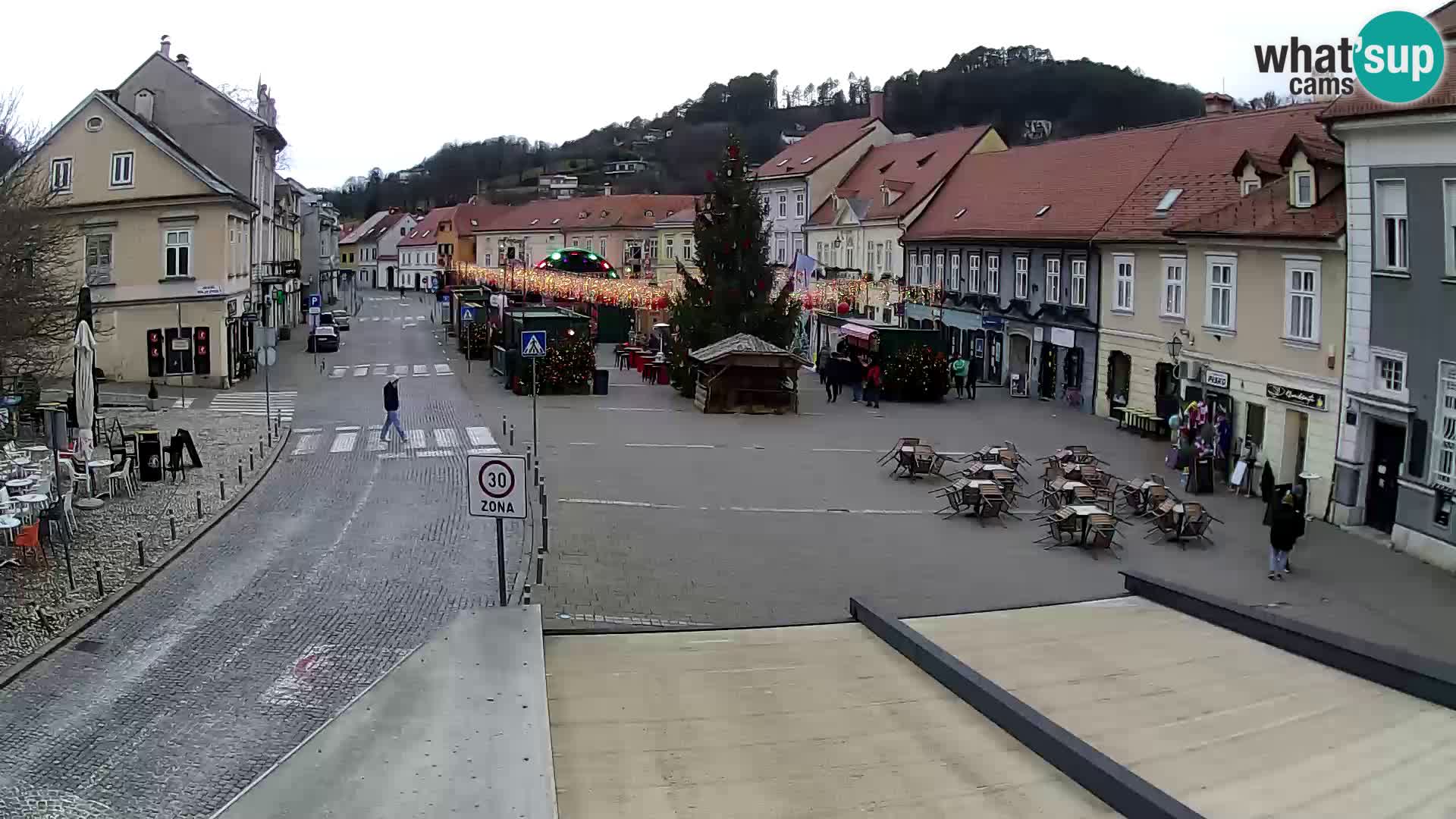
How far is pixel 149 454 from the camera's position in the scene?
80.1 feet

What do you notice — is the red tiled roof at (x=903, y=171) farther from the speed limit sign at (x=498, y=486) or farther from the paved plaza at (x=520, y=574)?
the speed limit sign at (x=498, y=486)

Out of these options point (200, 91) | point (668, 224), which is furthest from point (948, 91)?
point (200, 91)

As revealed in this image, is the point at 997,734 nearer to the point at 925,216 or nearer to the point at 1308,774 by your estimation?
the point at 1308,774

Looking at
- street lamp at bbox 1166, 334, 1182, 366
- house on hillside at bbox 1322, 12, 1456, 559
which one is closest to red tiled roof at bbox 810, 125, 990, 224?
street lamp at bbox 1166, 334, 1182, 366

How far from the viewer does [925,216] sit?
52.4m

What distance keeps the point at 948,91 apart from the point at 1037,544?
10856 centimetres

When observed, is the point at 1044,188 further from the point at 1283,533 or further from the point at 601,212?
the point at 601,212

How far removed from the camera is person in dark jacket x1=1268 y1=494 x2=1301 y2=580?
699 inches

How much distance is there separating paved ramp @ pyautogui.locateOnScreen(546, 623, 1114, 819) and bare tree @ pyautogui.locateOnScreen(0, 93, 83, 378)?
18.6 m

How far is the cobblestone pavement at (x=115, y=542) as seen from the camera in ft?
49.6

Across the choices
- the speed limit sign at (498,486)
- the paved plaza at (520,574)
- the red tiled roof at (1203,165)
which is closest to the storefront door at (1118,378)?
the red tiled roof at (1203,165)

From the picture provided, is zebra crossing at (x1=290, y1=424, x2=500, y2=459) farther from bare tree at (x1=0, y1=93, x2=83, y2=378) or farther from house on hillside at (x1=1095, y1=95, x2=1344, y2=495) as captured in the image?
house on hillside at (x1=1095, y1=95, x2=1344, y2=495)

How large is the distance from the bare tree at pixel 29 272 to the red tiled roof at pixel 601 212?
66558 mm

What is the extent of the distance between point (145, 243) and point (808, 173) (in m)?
34.6
